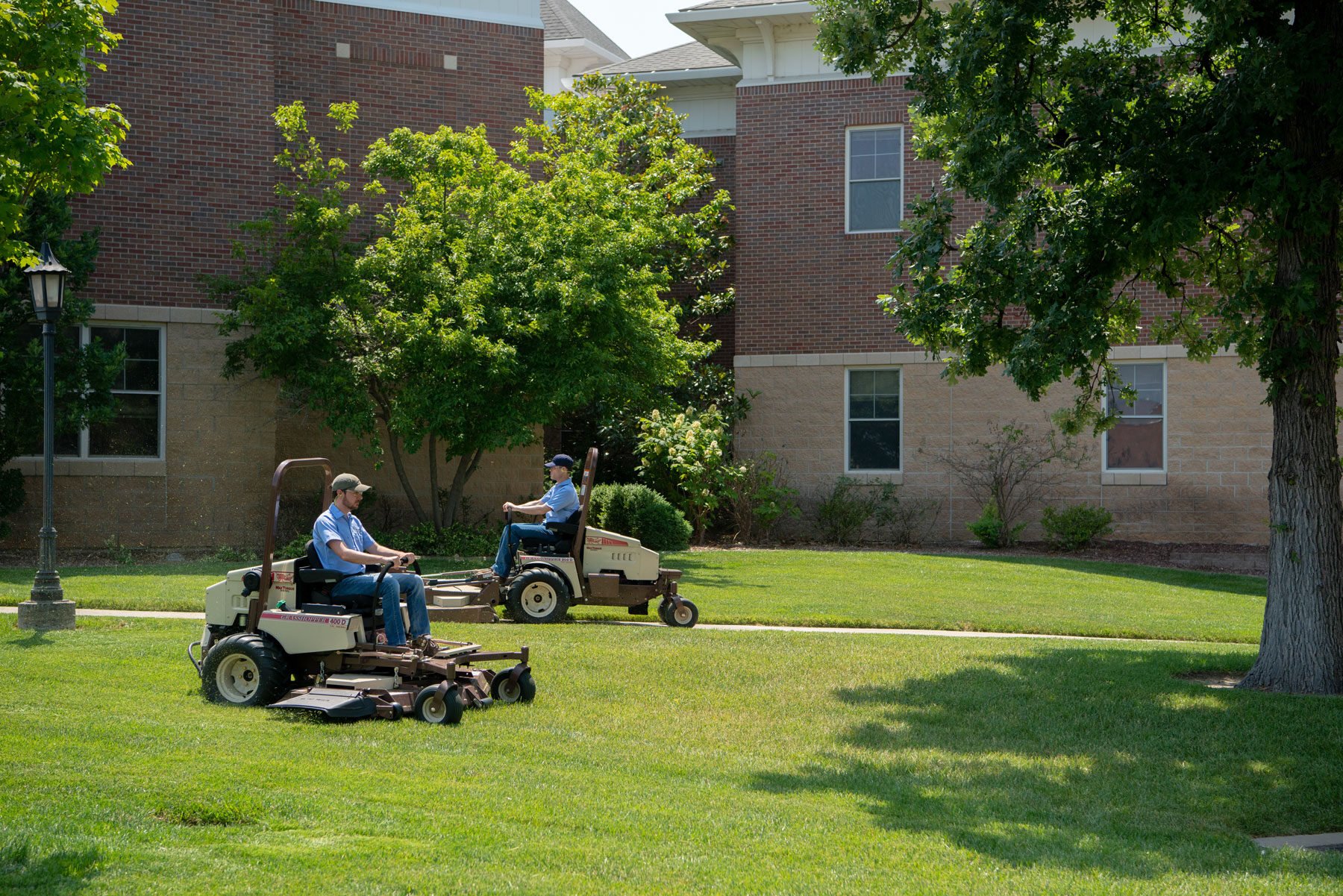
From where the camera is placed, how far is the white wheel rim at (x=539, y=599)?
1386cm

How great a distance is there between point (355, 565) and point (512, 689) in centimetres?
146

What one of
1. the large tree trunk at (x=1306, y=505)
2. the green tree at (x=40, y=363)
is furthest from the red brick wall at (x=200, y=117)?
the large tree trunk at (x=1306, y=505)

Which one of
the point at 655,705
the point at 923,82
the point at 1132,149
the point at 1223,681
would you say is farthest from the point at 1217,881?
the point at 923,82

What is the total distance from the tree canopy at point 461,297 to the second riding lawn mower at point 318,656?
8942 mm

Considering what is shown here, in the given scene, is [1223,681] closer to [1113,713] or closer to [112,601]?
[1113,713]

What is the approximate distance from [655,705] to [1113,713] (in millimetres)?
3414

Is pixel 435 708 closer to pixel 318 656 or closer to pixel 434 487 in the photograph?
pixel 318 656

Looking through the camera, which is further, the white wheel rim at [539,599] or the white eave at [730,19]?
the white eave at [730,19]

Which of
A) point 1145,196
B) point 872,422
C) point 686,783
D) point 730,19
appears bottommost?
point 686,783

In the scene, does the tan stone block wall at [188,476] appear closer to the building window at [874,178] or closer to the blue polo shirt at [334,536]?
the building window at [874,178]

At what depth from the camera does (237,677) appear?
948cm

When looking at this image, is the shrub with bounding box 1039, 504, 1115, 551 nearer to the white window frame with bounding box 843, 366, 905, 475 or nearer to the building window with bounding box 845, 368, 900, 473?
the white window frame with bounding box 843, 366, 905, 475

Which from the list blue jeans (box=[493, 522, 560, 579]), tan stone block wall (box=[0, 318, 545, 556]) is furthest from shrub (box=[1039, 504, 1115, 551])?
tan stone block wall (box=[0, 318, 545, 556])

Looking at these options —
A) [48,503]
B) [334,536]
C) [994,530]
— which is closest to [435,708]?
[334,536]
